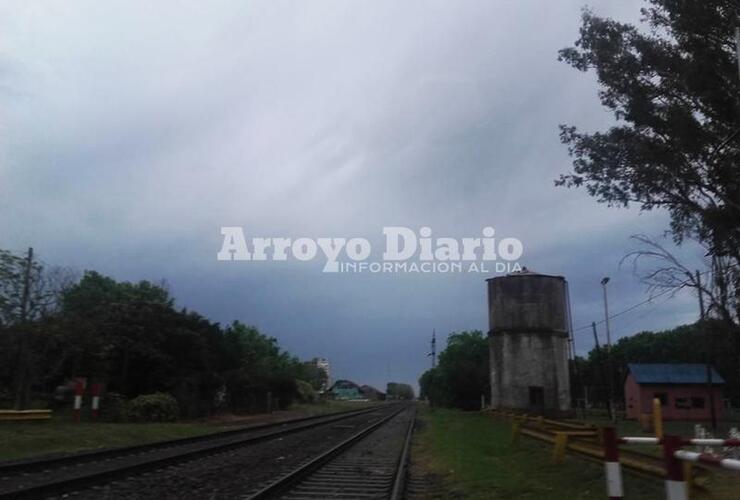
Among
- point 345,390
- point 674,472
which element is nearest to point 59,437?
point 674,472

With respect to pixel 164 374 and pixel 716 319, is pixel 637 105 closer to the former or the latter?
pixel 716 319

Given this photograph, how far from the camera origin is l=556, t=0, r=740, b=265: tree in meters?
16.9

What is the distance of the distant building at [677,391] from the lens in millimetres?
53938

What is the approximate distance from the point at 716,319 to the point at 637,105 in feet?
24.2

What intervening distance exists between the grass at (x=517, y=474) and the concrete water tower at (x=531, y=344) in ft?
87.4

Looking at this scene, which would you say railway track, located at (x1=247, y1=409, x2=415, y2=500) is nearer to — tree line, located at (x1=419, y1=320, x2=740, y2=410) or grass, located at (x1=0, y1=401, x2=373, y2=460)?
grass, located at (x1=0, y1=401, x2=373, y2=460)

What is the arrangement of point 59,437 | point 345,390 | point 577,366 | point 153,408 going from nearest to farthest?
point 59,437 → point 153,408 → point 577,366 → point 345,390

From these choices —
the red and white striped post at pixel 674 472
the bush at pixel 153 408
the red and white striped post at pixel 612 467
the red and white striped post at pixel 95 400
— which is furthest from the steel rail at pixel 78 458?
the bush at pixel 153 408

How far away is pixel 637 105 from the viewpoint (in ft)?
59.5

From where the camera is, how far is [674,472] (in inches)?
185

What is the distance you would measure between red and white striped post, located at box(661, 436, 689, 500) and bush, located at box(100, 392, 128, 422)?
31350mm

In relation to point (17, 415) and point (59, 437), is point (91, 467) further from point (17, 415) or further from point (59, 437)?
point (17, 415)

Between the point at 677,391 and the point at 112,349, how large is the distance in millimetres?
41372

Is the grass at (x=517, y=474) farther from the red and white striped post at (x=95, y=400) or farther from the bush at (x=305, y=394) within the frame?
the bush at (x=305, y=394)
